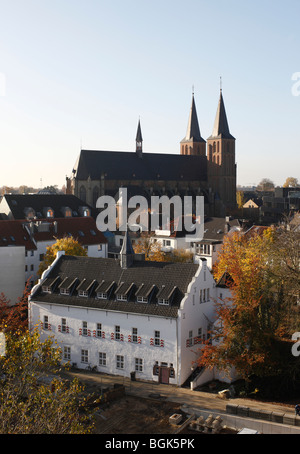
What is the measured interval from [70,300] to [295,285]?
66.5ft

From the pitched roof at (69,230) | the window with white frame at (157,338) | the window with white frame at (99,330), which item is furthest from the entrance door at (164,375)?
the pitched roof at (69,230)

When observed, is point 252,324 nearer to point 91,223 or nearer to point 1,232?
point 1,232

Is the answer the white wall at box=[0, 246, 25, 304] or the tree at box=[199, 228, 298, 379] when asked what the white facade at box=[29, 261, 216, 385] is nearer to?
the tree at box=[199, 228, 298, 379]

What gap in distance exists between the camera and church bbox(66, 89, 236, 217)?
133500mm

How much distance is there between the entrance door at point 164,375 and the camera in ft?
147

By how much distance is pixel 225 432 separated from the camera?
36000mm

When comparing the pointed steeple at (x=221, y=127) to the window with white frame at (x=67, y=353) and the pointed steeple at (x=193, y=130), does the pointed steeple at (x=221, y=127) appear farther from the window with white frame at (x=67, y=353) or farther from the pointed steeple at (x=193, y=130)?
the window with white frame at (x=67, y=353)

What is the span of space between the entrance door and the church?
89397 millimetres

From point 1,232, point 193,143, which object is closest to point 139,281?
point 1,232

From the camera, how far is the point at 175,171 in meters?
152

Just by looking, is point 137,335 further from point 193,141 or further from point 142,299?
point 193,141

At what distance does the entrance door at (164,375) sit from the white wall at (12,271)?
29420 mm

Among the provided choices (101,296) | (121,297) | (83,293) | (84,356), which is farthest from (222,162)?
(84,356)

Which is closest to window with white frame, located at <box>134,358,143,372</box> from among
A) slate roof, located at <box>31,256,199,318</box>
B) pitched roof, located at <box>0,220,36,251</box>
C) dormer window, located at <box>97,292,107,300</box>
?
slate roof, located at <box>31,256,199,318</box>
